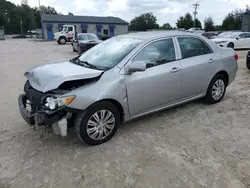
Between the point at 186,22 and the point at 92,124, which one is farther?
the point at 186,22

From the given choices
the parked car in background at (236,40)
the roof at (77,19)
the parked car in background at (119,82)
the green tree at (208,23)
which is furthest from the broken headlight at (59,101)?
the green tree at (208,23)

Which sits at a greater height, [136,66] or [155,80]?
[136,66]

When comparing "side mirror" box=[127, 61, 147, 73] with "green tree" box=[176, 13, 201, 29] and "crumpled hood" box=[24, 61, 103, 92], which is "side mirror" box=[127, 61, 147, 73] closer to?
"crumpled hood" box=[24, 61, 103, 92]

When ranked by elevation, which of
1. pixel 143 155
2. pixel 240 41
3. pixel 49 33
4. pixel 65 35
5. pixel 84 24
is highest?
pixel 84 24

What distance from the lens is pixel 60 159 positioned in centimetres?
278

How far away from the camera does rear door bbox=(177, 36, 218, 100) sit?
12.4ft

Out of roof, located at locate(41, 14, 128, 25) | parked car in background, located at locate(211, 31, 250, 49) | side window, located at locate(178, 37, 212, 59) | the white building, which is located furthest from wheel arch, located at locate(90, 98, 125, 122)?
roof, located at locate(41, 14, 128, 25)

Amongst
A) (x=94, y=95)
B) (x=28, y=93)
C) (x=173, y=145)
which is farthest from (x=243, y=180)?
(x=28, y=93)

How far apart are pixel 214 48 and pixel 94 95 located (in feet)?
9.13

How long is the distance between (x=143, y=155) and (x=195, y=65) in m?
1.97

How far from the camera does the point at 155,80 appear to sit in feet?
11.0

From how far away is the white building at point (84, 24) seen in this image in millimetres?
38719

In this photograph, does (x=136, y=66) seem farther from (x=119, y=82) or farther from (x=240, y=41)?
(x=240, y=41)

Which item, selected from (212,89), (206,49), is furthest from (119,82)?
(212,89)
